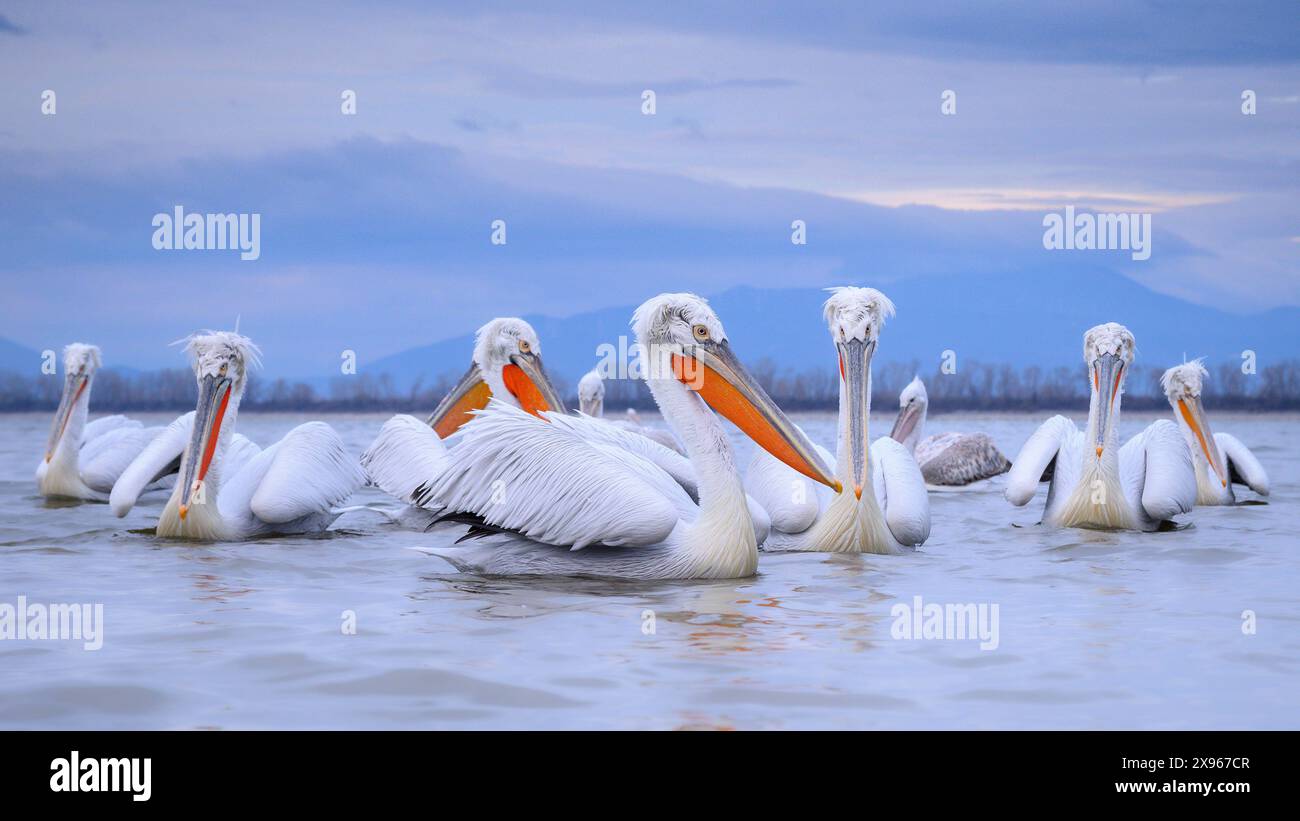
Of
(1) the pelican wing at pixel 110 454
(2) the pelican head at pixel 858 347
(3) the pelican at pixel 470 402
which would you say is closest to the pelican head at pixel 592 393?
(3) the pelican at pixel 470 402

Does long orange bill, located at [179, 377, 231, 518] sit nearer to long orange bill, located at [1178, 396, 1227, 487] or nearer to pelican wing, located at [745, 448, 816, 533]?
pelican wing, located at [745, 448, 816, 533]

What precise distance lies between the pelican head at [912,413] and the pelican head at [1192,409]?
1703 millimetres

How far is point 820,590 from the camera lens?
5324mm

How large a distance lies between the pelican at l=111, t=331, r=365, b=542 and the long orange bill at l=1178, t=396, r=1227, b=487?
Result: 19.1ft

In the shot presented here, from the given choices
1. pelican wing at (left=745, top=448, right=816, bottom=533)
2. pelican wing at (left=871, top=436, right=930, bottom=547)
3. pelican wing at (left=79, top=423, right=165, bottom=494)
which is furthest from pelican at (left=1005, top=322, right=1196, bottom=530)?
pelican wing at (left=79, top=423, right=165, bottom=494)

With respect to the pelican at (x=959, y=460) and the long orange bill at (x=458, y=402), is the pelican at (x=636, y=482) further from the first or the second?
the pelican at (x=959, y=460)

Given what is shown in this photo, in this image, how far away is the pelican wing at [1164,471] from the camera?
24.6 feet

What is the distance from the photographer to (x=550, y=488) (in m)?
5.29

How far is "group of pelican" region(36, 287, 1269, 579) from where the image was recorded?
17.6 ft

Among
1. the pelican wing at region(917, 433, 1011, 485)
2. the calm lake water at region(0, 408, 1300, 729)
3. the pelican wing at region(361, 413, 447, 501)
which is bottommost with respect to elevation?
the calm lake water at region(0, 408, 1300, 729)

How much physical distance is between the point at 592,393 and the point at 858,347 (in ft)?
19.6
